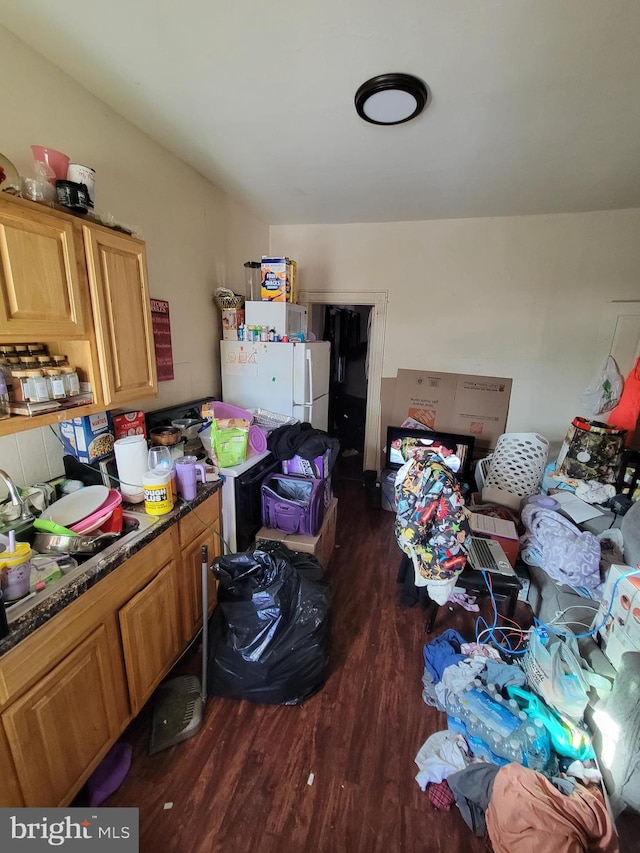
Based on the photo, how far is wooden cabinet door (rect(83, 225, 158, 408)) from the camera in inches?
52.5

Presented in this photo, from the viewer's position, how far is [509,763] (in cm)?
126

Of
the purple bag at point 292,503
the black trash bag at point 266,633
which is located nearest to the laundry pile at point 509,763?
the black trash bag at point 266,633

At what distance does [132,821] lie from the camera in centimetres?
110

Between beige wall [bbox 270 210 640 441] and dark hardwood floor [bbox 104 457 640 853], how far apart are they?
8.32ft

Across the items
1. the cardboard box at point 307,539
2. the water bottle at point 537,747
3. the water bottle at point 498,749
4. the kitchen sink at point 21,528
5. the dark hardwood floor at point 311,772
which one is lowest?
the dark hardwood floor at point 311,772

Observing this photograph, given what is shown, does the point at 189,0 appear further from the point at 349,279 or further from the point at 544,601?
the point at 544,601

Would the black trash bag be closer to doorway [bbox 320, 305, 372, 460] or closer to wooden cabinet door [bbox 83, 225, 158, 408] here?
wooden cabinet door [bbox 83, 225, 158, 408]

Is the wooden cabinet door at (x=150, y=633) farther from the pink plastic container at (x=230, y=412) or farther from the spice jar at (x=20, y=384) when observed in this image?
the pink plastic container at (x=230, y=412)

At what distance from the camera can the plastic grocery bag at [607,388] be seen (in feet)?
9.41

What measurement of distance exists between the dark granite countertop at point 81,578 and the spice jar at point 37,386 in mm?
569

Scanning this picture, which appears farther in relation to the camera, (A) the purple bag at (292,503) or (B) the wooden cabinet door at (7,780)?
(A) the purple bag at (292,503)

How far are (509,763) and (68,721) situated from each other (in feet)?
5.00

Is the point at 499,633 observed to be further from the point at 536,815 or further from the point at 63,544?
the point at 63,544

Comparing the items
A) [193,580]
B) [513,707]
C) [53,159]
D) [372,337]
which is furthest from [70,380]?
[372,337]
